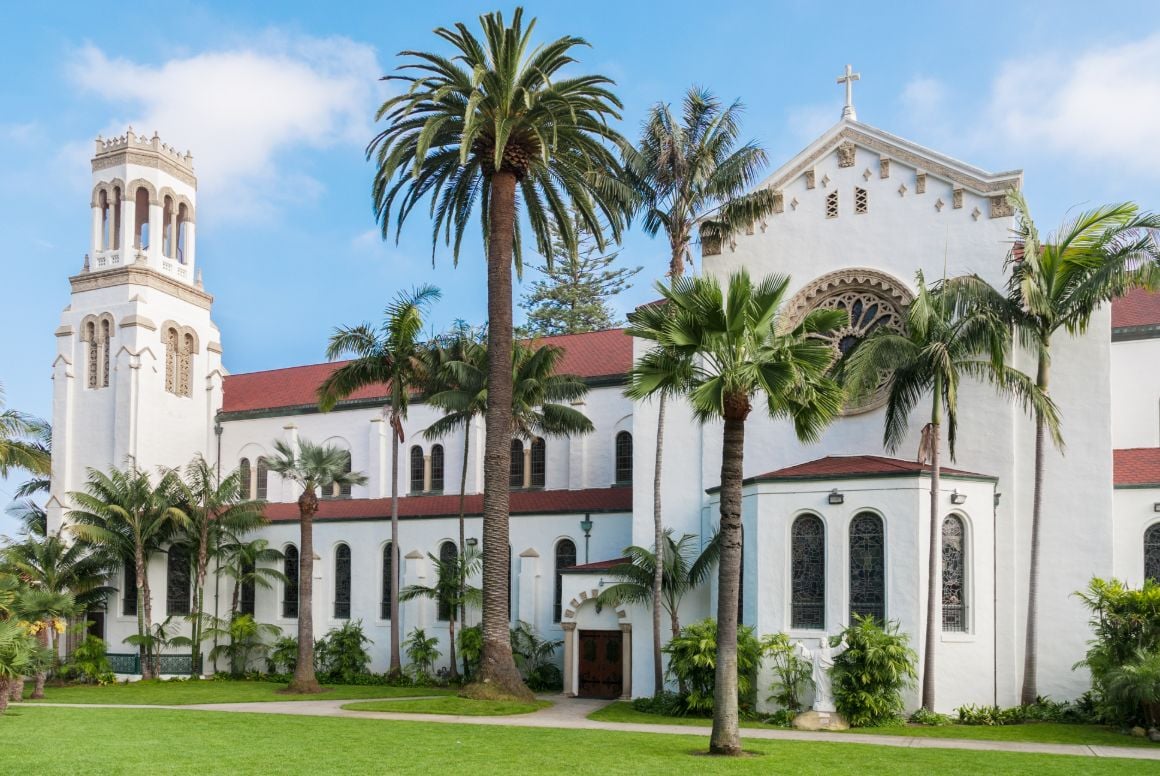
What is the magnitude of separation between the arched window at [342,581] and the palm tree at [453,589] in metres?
5.16

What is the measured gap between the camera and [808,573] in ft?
83.7

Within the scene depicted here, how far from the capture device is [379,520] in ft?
129

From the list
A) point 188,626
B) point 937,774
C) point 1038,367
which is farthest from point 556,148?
point 188,626

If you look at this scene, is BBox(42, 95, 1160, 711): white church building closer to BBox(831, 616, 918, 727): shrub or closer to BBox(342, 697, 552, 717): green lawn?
BBox(831, 616, 918, 727): shrub

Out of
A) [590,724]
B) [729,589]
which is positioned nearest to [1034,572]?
[729,589]

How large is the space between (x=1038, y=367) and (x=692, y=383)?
10401mm

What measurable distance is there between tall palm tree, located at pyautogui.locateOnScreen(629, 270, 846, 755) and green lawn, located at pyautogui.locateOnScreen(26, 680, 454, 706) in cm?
1435

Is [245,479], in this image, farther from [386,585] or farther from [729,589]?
[729,589]

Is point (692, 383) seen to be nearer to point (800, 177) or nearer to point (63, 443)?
point (800, 177)

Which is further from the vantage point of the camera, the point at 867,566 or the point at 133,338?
the point at 133,338

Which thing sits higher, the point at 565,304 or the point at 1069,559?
the point at 565,304

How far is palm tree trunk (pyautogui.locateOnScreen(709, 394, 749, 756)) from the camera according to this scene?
18250 mm

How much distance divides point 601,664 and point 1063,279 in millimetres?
15455

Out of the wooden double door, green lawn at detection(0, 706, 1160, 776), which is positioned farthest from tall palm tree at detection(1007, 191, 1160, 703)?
the wooden double door
